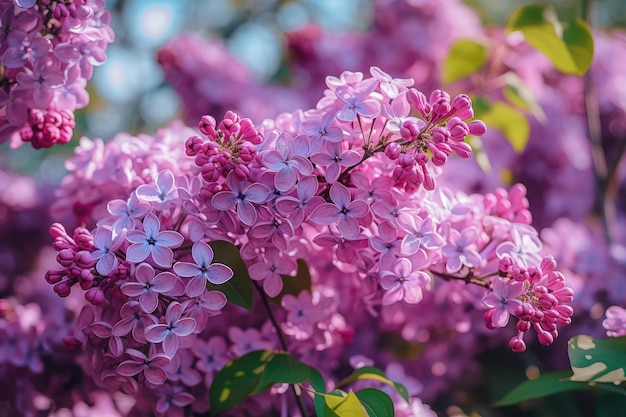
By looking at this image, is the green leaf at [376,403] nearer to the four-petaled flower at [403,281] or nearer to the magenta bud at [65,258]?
the four-petaled flower at [403,281]

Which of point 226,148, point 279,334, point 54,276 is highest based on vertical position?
point 226,148

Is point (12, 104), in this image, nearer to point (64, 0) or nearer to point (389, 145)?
point (64, 0)

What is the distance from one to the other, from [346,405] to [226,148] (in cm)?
42

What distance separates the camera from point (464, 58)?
1.60 meters

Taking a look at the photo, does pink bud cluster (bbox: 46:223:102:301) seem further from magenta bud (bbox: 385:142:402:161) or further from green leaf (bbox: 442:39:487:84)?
green leaf (bbox: 442:39:487:84)

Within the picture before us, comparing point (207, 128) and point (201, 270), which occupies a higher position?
point (207, 128)

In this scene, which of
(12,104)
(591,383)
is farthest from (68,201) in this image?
(591,383)

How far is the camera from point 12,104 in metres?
1.12

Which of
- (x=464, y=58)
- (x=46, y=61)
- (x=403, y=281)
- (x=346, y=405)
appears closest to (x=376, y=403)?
(x=346, y=405)

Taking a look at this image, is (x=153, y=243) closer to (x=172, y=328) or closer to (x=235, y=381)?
(x=172, y=328)

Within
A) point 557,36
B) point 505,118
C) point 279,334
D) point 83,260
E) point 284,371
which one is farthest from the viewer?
point 505,118

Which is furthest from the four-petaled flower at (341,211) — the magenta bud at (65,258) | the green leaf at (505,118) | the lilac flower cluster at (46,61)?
the green leaf at (505,118)

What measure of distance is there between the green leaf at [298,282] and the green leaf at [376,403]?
23cm

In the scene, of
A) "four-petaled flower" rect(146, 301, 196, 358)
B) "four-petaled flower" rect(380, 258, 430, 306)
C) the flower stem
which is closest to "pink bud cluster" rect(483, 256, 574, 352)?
"four-petaled flower" rect(380, 258, 430, 306)
